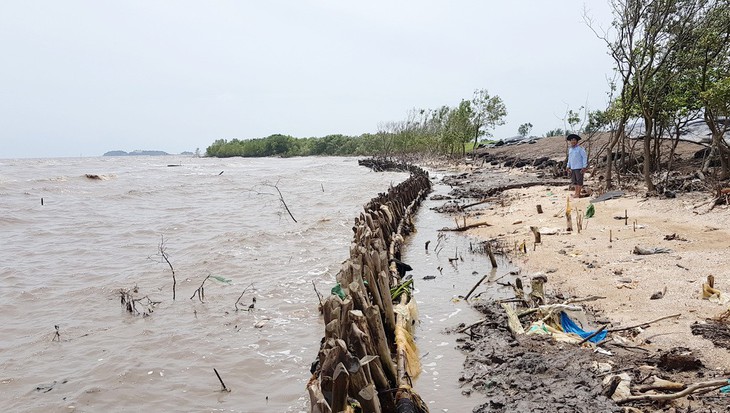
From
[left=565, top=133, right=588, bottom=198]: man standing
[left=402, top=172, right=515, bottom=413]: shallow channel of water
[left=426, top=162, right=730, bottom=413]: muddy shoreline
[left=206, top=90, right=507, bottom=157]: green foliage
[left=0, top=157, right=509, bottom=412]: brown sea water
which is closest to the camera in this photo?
[left=426, top=162, right=730, bottom=413]: muddy shoreline

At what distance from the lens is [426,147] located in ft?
171

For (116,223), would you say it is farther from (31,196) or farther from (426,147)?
(426,147)

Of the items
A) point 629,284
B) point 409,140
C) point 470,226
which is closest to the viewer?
point 629,284

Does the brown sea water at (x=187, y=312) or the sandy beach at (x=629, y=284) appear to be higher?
the sandy beach at (x=629, y=284)

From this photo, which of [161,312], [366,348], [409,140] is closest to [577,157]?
[161,312]

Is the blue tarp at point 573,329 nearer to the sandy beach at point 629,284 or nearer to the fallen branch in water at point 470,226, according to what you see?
the sandy beach at point 629,284

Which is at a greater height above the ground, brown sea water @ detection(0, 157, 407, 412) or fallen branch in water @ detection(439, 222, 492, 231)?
fallen branch in water @ detection(439, 222, 492, 231)

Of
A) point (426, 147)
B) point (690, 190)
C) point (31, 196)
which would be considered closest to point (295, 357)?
point (690, 190)

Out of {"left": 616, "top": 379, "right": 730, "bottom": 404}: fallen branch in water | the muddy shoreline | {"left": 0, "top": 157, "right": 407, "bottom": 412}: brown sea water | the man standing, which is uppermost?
the man standing

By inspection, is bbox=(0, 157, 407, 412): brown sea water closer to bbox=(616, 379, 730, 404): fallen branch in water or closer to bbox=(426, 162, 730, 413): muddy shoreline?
bbox=(426, 162, 730, 413): muddy shoreline

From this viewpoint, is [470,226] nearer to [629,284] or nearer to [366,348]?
[629,284]

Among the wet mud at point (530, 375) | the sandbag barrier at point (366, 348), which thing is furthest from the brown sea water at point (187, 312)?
the sandbag barrier at point (366, 348)

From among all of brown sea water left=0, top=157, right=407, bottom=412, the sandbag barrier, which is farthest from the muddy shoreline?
brown sea water left=0, top=157, right=407, bottom=412

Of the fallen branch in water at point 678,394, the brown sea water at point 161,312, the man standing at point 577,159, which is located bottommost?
the brown sea water at point 161,312
